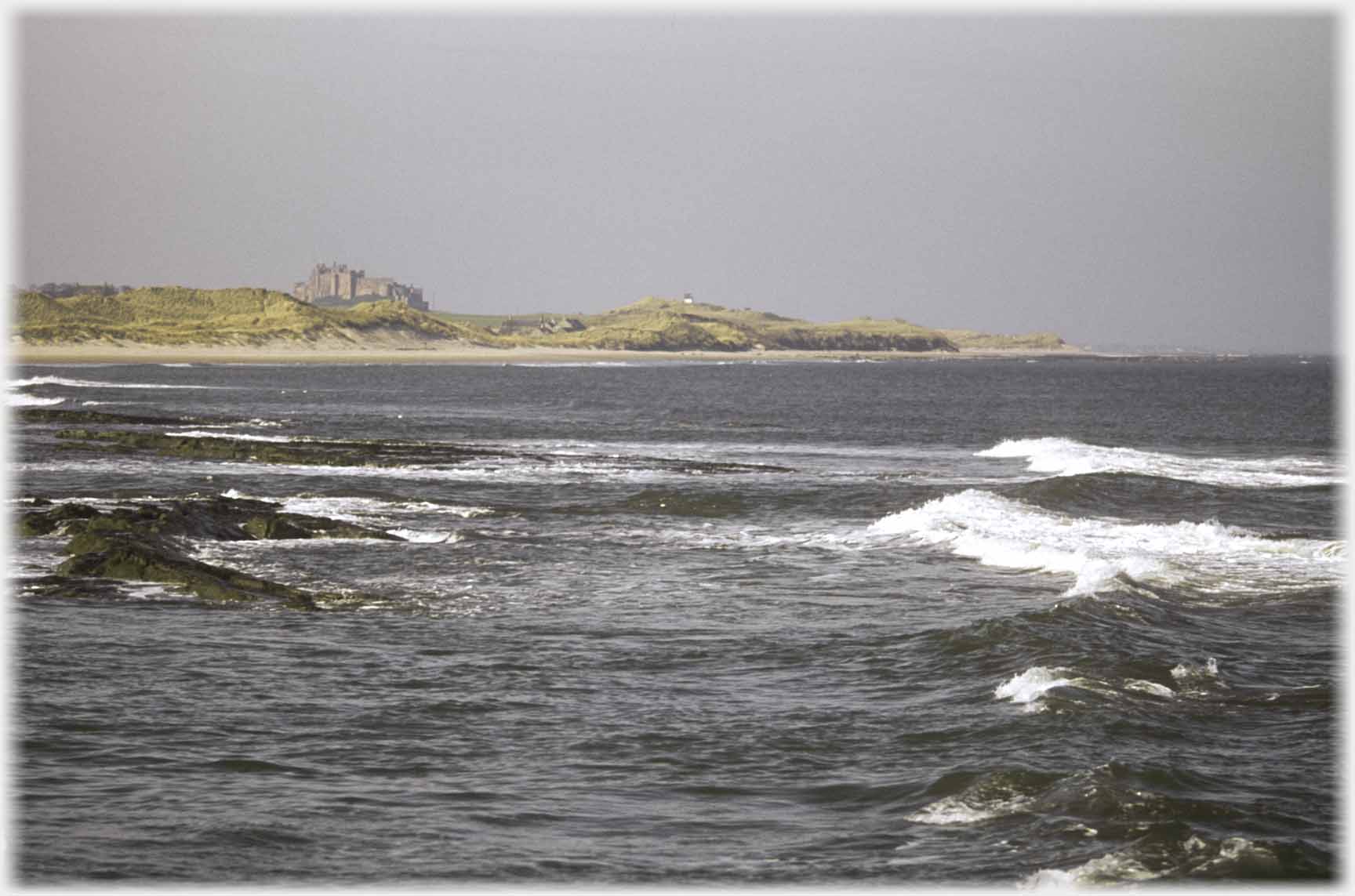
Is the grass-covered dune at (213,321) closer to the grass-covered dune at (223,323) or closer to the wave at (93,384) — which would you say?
the grass-covered dune at (223,323)

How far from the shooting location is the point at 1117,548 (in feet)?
76.6

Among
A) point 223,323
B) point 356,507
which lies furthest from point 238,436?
point 223,323

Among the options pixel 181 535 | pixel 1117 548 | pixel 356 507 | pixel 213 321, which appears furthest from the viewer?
pixel 213 321

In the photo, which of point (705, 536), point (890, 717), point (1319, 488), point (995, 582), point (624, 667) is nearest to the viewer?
point (890, 717)

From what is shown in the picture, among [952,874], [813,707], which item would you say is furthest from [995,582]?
[952,874]

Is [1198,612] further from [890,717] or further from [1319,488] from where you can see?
[1319,488]

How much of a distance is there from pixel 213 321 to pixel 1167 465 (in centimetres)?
14499

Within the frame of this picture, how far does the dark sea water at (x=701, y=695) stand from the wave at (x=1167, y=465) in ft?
17.4

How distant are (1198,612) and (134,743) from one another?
1215cm

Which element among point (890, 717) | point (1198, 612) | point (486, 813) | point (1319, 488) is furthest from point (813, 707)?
point (1319, 488)

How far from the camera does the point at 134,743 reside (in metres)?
11.6

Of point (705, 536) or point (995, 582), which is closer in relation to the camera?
point (995, 582)

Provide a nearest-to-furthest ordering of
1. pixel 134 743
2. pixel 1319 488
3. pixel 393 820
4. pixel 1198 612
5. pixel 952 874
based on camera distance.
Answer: pixel 952 874
pixel 393 820
pixel 134 743
pixel 1198 612
pixel 1319 488

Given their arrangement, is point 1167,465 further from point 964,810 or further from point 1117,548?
point 964,810
